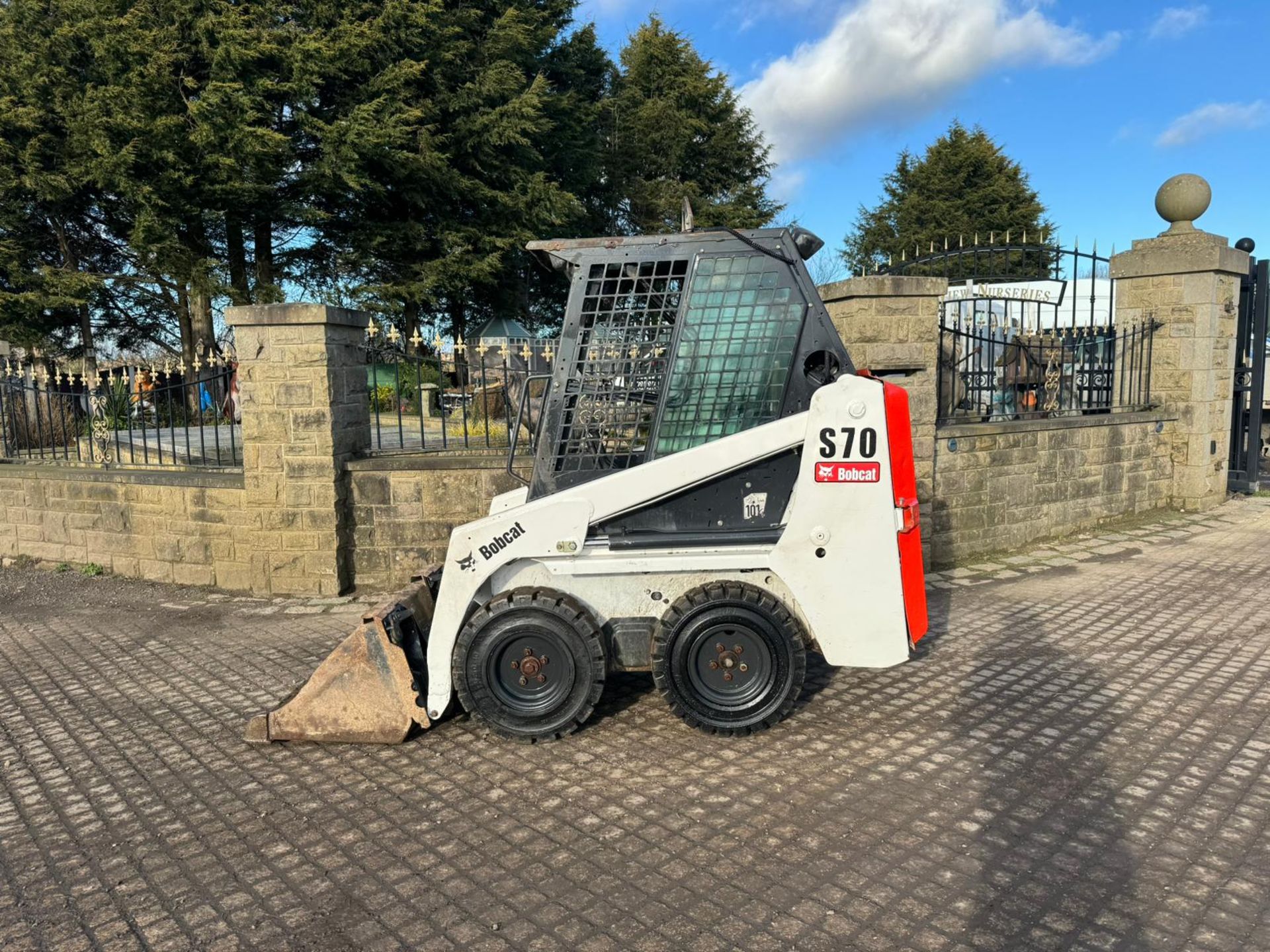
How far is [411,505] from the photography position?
714 cm

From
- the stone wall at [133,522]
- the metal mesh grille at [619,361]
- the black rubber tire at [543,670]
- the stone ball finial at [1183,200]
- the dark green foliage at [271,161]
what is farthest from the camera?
the dark green foliage at [271,161]

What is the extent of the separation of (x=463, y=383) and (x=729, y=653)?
403 cm

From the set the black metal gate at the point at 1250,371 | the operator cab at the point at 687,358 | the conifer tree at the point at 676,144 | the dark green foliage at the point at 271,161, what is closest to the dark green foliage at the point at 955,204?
Answer: the conifer tree at the point at 676,144

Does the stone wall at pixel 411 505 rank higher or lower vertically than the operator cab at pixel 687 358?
lower

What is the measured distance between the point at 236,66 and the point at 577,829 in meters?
20.2

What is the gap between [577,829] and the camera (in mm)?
3406

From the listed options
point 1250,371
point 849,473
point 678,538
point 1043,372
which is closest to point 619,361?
point 678,538

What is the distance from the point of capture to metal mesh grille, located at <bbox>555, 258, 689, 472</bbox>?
4234 mm

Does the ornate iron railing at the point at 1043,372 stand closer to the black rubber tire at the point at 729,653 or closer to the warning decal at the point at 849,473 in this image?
the warning decal at the point at 849,473

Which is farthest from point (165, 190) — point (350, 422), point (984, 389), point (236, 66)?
point (984, 389)

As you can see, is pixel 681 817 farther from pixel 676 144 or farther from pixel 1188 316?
pixel 676 144

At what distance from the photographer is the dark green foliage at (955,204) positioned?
1574 inches

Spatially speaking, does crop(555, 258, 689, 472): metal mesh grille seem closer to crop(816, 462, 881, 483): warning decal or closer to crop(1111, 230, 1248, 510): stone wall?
crop(816, 462, 881, 483): warning decal

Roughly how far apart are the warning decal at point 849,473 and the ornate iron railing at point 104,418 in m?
5.80
